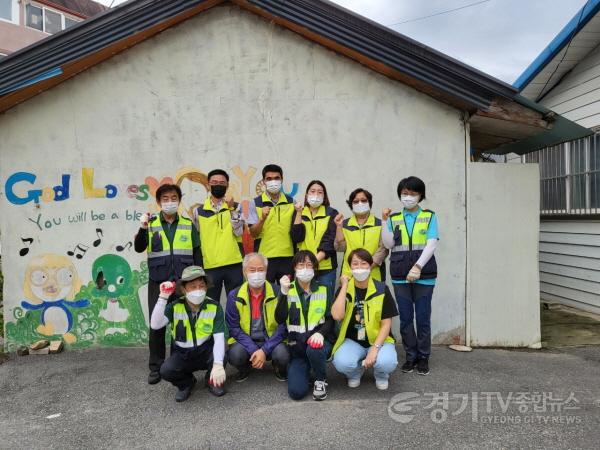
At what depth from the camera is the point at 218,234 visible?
14.1 feet

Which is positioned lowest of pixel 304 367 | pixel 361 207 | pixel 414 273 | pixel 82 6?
pixel 304 367

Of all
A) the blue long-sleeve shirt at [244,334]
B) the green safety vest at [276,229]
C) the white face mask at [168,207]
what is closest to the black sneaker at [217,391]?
the blue long-sleeve shirt at [244,334]

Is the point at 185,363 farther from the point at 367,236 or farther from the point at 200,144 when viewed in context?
the point at 200,144

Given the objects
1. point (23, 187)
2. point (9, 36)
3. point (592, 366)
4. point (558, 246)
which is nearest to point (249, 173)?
point (23, 187)

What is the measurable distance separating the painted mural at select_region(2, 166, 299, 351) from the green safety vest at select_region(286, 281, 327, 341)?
1700mm

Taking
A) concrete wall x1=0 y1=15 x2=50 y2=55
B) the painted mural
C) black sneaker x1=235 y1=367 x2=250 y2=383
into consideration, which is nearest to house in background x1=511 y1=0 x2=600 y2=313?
the painted mural

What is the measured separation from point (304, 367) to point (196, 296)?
1.12 metres

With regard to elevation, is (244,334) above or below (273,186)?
below

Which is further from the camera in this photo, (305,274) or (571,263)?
(571,263)

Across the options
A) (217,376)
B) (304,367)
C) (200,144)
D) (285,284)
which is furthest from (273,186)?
(217,376)

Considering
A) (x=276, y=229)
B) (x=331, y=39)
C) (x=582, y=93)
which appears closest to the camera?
(x=276, y=229)

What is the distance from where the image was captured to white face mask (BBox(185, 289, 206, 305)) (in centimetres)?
359

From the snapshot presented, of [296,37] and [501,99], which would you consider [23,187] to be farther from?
[501,99]

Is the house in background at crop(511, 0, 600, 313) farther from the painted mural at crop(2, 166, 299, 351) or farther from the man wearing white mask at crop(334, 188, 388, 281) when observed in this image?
the painted mural at crop(2, 166, 299, 351)
